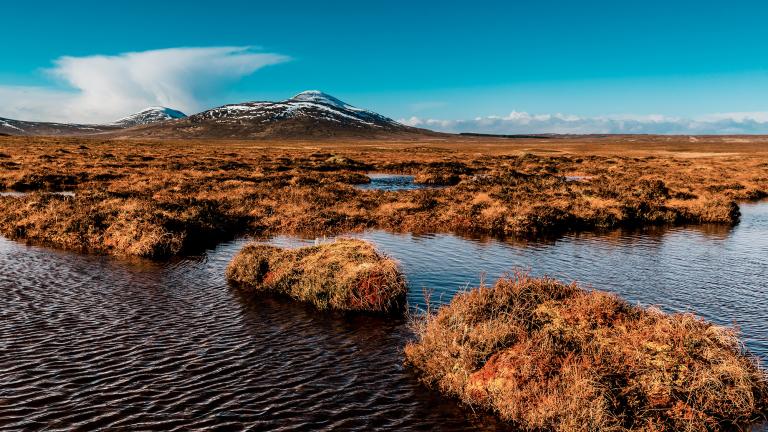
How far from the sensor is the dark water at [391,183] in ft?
211

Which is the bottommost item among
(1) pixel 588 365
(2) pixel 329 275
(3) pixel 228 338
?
(3) pixel 228 338

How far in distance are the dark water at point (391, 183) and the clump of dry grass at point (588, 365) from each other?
157 ft

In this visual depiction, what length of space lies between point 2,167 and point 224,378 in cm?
7208

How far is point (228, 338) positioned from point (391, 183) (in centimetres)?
5519

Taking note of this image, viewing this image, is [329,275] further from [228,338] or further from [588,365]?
[588,365]

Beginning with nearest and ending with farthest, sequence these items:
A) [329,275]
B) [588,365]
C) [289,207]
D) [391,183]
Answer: [588,365] → [329,275] → [289,207] → [391,183]

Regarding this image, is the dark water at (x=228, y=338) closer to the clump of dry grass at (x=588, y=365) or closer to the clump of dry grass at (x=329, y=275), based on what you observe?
the clump of dry grass at (x=329, y=275)

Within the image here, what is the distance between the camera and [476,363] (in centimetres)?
1329

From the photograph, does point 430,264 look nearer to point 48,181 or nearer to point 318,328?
point 318,328

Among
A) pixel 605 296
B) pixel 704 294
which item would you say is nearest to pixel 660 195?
pixel 704 294

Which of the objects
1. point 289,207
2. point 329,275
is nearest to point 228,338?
point 329,275

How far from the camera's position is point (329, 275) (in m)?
20.6

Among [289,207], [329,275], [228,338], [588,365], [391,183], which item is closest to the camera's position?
[588,365]

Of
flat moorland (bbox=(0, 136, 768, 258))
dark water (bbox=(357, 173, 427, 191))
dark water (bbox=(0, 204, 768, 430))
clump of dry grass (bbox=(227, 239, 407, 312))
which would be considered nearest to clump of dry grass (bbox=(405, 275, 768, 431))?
dark water (bbox=(0, 204, 768, 430))
